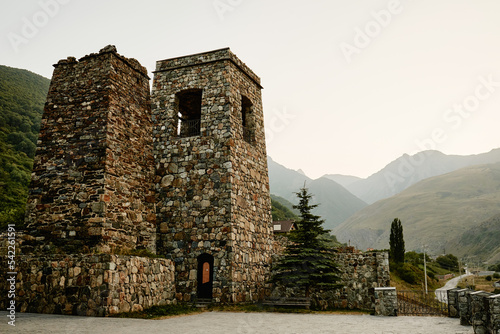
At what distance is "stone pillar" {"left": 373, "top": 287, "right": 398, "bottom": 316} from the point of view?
35.0 feet

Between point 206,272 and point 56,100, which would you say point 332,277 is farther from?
point 56,100

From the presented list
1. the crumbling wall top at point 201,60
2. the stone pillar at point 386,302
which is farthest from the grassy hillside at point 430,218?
the crumbling wall top at point 201,60

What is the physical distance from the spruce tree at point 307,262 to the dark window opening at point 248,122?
374cm

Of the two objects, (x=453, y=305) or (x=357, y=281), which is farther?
(x=357, y=281)

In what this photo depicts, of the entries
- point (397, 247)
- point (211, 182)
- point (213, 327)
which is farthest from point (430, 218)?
point (213, 327)

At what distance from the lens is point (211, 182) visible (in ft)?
45.0

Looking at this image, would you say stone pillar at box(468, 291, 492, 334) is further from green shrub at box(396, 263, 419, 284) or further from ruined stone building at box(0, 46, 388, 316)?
green shrub at box(396, 263, 419, 284)

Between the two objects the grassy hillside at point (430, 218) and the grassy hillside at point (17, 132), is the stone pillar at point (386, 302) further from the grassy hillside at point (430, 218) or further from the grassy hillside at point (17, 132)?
the grassy hillside at point (430, 218)

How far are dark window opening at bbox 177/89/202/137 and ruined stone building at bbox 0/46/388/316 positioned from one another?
6 centimetres

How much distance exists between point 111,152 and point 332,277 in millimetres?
9395

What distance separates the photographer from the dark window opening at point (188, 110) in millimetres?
15695

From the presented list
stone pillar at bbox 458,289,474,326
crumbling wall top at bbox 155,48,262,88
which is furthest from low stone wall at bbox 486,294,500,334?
crumbling wall top at bbox 155,48,262,88

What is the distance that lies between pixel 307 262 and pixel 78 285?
8038mm

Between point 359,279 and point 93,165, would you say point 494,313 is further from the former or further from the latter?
point 93,165
